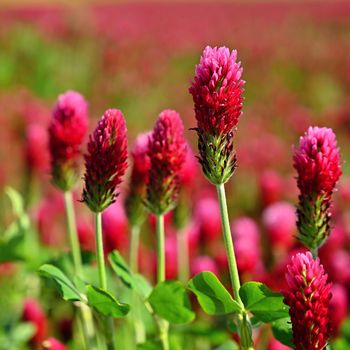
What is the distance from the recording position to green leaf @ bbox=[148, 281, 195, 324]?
143 centimetres

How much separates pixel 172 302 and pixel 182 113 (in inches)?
229

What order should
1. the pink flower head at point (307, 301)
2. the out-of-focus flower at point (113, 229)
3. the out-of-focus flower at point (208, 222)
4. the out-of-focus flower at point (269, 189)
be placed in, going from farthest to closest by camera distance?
1. the out-of-focus flower at point (269, 189)
2. the out-of-focus flower at point (208, 222)
3. the out-of-focus flower at point (113, 229)
4. the pink flower head at point (307, 301)

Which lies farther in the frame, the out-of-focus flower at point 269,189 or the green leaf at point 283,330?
the out-of-focus flower at point 269,189

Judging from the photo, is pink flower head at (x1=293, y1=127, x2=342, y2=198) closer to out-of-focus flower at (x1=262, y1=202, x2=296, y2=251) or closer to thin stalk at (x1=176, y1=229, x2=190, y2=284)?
thin stalk at (x1=176, y1=229, x2=190, y2=284)

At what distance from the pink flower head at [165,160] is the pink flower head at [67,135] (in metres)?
0.23

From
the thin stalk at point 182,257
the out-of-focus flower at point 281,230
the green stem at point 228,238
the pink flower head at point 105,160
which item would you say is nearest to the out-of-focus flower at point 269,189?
the out-of-focus flower at point 281,230

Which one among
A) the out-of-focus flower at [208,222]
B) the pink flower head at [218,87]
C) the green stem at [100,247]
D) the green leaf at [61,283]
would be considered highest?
the pink flower head at [218,87]

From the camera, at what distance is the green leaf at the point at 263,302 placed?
1.27 metres

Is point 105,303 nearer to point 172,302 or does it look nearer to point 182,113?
point 172,302

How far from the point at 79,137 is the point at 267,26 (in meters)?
13.5

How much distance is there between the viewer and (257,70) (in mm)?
10195

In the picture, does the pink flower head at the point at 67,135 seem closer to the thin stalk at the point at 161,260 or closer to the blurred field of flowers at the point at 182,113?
the blurred field of flowers at the point at 182,113

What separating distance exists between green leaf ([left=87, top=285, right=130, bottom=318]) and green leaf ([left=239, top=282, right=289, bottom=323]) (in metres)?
0.20

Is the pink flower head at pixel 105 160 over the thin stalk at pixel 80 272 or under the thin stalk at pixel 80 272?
over
